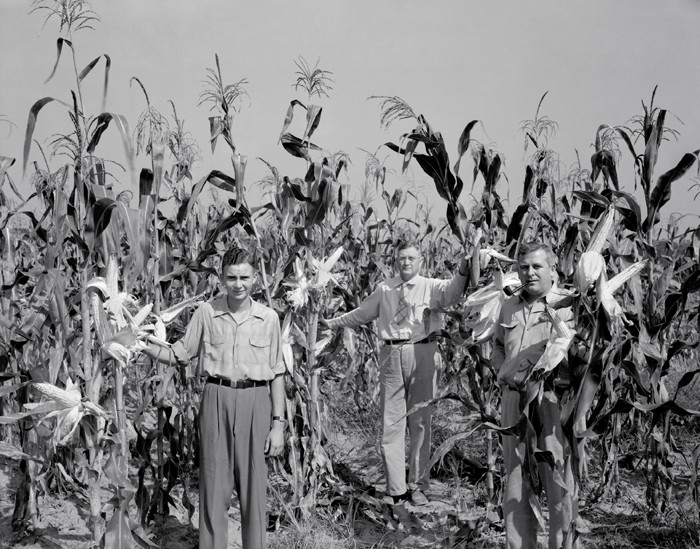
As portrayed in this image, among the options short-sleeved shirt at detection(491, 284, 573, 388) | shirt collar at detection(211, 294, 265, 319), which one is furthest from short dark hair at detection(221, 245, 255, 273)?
short-sleeved shirt at detection(491, 284, 573, 388)

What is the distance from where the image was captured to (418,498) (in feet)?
14.2

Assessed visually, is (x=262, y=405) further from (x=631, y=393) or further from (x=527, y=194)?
(x=631, y=393)

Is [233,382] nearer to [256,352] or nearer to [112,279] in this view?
[256,352]

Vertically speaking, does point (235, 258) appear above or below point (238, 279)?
above

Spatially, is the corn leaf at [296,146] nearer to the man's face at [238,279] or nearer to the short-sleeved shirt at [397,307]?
the man's face at [238,279]

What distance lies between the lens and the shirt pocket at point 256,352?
3.07 meters

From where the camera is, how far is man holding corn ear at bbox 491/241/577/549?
2812 millimetres

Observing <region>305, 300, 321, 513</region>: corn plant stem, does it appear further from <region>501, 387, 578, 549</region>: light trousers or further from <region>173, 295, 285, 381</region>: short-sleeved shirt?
<region>501, 387, 578, 549</region>: light trousers

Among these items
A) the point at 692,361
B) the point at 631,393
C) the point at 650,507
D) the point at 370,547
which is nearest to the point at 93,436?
the point at 370,547

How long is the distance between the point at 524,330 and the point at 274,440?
1.39 meters

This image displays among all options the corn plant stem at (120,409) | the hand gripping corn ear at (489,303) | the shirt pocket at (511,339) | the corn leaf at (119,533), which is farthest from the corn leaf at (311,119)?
the corn leaf at (119,533)

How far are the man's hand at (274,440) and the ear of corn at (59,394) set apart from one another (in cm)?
97

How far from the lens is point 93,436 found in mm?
2729

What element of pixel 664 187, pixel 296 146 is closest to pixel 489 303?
pixel 664 187
